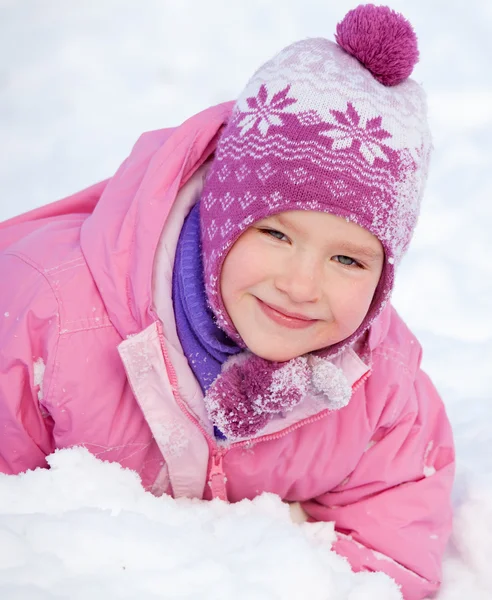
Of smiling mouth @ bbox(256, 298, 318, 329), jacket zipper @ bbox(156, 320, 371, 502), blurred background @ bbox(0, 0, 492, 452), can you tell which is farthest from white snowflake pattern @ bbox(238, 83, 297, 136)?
blurred background @ bbox(0, 0, 492, 452)

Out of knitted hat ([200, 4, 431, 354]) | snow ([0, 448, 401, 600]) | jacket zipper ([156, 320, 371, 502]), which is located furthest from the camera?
jacket zipper ([156, 320, 371, 502])

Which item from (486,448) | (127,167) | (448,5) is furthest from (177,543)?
(448,5)

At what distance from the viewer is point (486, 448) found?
6.13 feet

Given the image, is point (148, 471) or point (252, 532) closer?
point (252, 532)

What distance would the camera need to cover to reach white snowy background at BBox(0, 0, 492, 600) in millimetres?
1012

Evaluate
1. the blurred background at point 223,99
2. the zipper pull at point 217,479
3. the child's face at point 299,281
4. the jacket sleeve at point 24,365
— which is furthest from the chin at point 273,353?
the blurred background at point 223,99

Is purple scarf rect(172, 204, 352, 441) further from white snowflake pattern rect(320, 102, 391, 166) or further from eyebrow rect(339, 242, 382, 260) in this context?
Result: white snowflake pattern rect(320, 102, 391, 166)

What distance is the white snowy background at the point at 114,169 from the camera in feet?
3.32

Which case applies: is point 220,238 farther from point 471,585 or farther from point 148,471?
point 471,585

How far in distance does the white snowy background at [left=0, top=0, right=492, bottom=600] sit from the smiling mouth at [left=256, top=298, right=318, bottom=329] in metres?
0.32

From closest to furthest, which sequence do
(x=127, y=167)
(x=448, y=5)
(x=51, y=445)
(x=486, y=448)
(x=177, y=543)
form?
(x=177, y=543) < (x=51, y=445) < (x=127, y=167) < (x=486, y=448) < (x=448, y=5)

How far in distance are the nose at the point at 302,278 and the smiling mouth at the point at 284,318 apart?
0.19 ft

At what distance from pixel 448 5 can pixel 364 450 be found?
2.39 metres

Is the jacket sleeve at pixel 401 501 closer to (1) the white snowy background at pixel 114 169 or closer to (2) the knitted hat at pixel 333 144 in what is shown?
(1) the white snowy background at pixel 114 169
